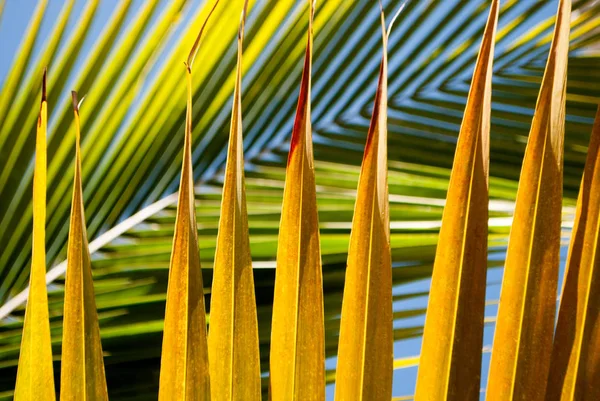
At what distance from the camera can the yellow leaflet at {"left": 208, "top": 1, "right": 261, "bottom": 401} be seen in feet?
1.18

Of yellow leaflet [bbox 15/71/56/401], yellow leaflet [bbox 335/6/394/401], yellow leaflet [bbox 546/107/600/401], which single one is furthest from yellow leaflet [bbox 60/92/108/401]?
yellow leaflet [bbox 546/107/600/401]

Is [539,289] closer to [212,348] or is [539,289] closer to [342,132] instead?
[212,348]

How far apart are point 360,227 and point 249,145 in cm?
57

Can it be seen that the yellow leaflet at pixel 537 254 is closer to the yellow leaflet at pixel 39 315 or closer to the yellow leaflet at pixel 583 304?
the yellow leaflet at pixel 583 304

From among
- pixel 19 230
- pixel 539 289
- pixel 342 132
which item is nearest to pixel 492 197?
pixel 342 132

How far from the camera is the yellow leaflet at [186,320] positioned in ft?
1.14

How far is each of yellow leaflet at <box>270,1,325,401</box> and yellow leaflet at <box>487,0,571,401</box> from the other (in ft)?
0.33

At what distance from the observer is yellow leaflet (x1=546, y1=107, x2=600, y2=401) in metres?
0.33

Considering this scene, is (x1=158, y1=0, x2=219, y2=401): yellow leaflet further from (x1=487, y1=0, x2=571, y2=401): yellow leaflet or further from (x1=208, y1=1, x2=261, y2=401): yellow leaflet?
(x1=487, y1=0, x2=571, y2=401): yellow leaflet

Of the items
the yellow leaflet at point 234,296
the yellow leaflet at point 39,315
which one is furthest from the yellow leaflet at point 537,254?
the yellow leaflet at point 39,315

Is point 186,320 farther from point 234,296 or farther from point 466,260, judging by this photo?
point 466,260

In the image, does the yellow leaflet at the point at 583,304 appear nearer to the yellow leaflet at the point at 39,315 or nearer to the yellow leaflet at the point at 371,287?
the yellow leaflet at the point at 371,287

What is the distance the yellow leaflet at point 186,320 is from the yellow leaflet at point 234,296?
0.5 inches

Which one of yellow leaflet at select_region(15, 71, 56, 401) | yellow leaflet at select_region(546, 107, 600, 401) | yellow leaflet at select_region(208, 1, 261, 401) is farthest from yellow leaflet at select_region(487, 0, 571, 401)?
yellow leaflet at select_region(15, 71, 56, 401)
